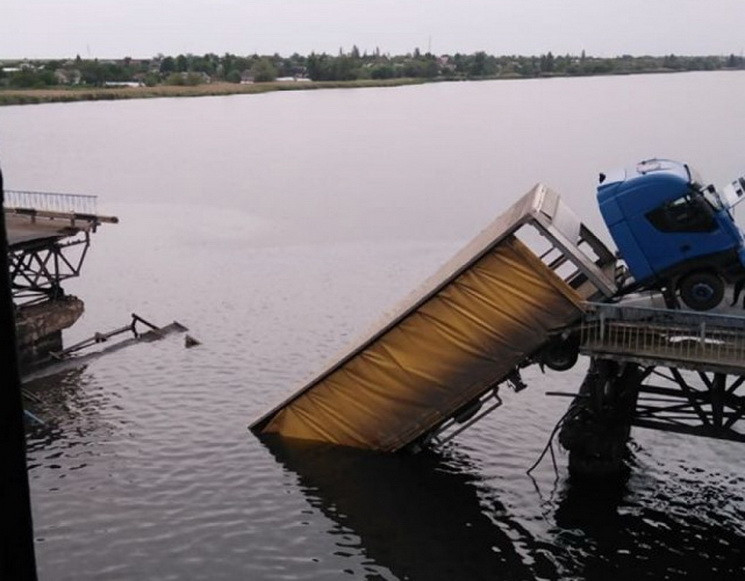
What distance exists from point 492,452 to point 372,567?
7.27 m

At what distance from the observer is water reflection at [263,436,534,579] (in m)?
20.3

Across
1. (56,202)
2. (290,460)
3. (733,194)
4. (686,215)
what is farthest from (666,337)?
(56,202)

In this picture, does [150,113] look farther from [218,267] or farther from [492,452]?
[492,452]

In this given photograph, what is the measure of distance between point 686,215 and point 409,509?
9.73m

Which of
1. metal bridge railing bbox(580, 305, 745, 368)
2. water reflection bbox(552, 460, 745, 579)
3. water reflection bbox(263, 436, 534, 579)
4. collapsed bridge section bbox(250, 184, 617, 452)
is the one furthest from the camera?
collapsed bridge section bbox(250, 184, 617, 452)

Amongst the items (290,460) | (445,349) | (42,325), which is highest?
(445,349)

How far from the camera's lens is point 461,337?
2214cm

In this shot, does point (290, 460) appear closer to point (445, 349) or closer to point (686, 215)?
point (445, 349)

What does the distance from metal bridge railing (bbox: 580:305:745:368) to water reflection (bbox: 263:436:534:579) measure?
5.20m

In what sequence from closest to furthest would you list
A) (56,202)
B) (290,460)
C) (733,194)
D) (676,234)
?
(676,234) → (733,194) → (290,460) → (56,202)

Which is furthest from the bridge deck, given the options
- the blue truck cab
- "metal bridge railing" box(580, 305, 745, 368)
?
the blue truck cab

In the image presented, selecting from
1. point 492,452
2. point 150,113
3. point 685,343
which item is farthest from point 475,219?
point 150,113

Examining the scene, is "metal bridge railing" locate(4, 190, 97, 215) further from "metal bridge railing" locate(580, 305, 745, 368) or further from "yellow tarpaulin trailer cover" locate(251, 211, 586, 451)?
"metal bridge railing" locate(580, 305, 745, 368)

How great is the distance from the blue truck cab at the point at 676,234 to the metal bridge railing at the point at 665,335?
0.96 metres
